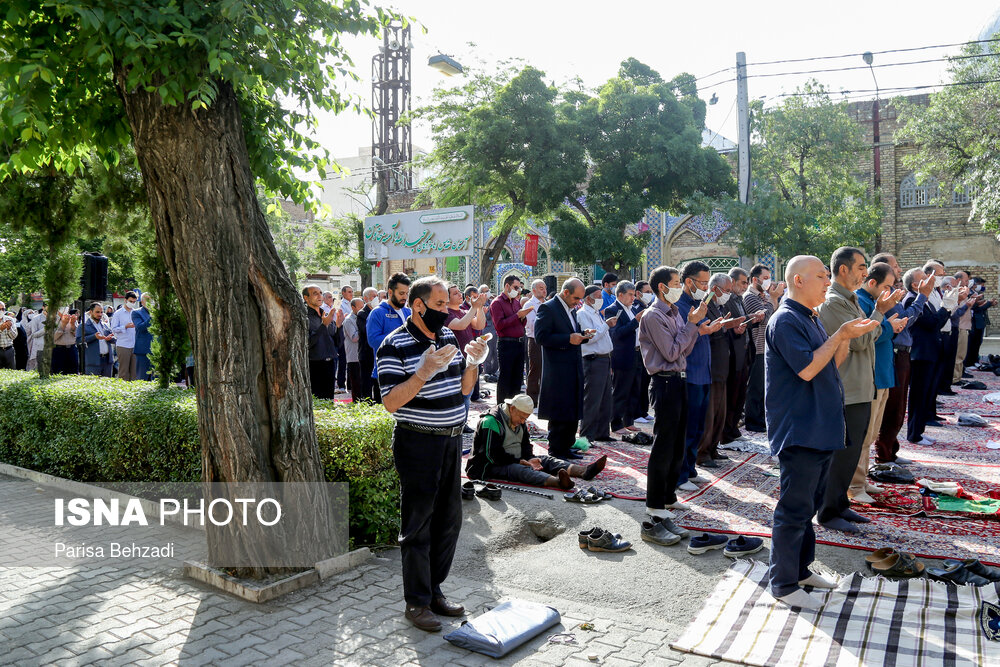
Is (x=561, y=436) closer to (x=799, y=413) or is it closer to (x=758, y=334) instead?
(x=758, y=334)

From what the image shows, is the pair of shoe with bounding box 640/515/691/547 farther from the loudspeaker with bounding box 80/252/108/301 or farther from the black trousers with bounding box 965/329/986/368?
the black trousers with bounding box 965/329/986/368

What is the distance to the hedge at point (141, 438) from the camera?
548 cm

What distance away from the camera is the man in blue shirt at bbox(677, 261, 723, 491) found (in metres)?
6.47

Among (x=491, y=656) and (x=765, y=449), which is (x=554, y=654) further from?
(x=765, y=449)

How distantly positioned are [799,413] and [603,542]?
1753 mm

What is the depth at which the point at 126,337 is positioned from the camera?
1381cm

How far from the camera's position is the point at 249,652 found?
386 cm

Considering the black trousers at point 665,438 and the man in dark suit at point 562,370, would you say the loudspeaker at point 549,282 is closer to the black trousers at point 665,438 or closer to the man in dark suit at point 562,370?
the man in dark suit at point 562,370

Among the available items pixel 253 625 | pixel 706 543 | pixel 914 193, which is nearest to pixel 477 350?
pixel 253 625

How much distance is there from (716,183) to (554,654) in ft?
67.4

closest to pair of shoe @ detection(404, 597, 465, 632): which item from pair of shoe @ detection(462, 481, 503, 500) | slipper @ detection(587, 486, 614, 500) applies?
pair of shoe @ detection(462, 481, 503, 500)

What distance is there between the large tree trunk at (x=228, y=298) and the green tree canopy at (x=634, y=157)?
1831 cm

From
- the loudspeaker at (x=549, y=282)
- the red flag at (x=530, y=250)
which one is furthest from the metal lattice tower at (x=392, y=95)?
the loudspeaker at (x=549, y=282)

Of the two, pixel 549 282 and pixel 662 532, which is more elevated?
pixel 549 282
